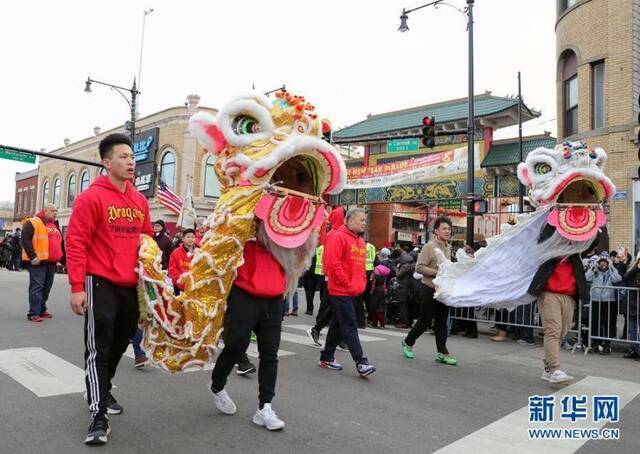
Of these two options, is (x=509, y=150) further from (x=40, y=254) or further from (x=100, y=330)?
(x=100, y=330)

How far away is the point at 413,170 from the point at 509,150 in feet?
11.7

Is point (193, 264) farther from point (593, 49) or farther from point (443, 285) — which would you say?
point (593, 49)

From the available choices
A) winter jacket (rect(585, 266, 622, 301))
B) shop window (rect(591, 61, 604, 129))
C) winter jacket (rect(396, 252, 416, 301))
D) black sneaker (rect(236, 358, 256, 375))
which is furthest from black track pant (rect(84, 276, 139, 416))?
shop window (rect(591, 61, 604, 129))

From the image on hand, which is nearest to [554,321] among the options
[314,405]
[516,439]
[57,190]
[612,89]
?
[516,439]

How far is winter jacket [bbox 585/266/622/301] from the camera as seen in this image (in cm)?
812

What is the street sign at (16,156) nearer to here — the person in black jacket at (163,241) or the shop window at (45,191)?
the person in black jacket at (163,241)

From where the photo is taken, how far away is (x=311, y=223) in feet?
13.0

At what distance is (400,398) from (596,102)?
13019 millimetres

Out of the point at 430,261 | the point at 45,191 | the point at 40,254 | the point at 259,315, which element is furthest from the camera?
the point at 45,191

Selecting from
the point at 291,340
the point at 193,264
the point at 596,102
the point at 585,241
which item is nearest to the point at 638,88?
the point at 596,102

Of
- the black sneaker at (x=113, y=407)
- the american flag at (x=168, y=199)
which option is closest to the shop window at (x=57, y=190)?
the american flag at (x=168, y=199)

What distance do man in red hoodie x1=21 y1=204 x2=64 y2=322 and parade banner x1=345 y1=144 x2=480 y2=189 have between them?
1445 cm

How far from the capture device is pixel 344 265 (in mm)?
5730

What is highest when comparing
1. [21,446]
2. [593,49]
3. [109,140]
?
[593,49]
